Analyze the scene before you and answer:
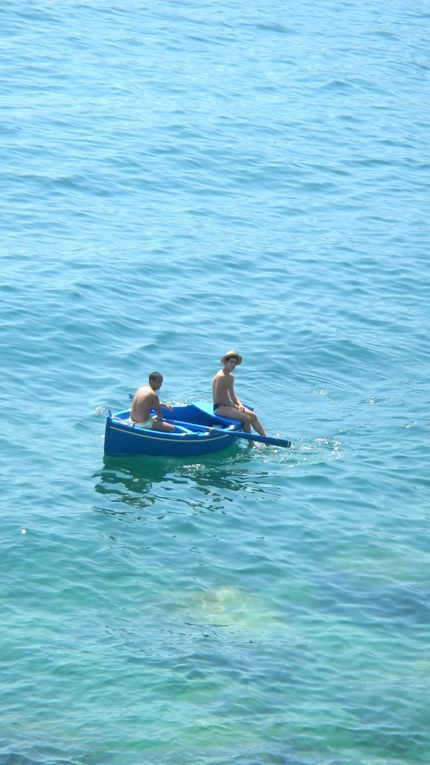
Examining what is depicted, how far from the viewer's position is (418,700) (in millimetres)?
16812

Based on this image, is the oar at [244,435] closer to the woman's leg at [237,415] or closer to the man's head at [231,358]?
the woman's leg at [237,415]

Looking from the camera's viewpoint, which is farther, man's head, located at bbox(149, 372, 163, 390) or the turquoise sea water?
man's head, located at bbox(149, 372, 163, 390)

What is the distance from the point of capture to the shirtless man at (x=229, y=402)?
2305cm

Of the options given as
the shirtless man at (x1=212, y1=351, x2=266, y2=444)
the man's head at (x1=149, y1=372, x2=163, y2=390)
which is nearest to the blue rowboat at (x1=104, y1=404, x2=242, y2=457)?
the shirtless man at (x1=212, y1=351, x2=266, y2=444)

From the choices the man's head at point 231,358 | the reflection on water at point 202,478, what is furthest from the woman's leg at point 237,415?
the man's head at point 231,358

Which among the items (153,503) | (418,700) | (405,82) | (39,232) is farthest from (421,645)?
(405,82)

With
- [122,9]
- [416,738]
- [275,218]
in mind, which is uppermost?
[122,9]

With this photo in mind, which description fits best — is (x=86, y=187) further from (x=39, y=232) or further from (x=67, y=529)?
(x=67, y=529)

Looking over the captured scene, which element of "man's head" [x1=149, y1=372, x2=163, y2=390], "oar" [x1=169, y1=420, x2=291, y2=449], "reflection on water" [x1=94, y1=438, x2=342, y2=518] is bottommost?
"reflection on water" [x1=94, y1=438, x2=342, y2=518]

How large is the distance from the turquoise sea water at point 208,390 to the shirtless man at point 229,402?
54 cm

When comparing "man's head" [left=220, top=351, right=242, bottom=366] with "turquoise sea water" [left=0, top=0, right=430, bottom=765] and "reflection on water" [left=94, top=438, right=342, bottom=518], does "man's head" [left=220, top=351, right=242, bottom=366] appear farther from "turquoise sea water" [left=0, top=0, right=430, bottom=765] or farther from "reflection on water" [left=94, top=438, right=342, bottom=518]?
"turquoise sea water" [left=0, top=0, right=430, bottom=765]

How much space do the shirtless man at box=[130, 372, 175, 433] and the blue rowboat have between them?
19 centimetres

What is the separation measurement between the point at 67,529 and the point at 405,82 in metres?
34.1

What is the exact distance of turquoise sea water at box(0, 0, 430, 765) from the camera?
1644 centimetres
